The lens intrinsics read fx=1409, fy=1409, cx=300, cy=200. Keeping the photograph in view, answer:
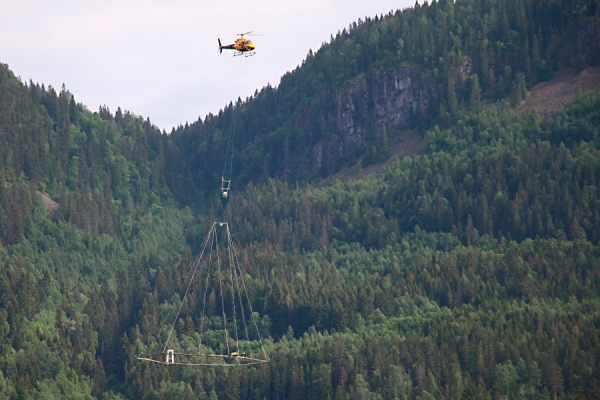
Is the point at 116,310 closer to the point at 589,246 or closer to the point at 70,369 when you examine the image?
the point at 70,369

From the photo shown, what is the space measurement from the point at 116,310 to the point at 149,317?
895 centimetres

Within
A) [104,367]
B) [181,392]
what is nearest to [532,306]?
[181,392]

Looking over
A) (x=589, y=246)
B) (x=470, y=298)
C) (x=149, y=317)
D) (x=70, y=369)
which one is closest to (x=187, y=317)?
(x=149, y=317)

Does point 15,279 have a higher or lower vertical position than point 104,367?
higher

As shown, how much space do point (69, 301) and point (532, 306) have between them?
67973 mm

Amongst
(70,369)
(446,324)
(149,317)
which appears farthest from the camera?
(149,317)

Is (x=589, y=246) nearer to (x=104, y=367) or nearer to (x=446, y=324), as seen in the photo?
(x=446, y=324)

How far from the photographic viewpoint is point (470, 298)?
180 m

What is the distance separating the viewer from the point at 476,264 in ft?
614

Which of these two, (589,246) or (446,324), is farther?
(589,246)

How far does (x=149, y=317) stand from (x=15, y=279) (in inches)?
789

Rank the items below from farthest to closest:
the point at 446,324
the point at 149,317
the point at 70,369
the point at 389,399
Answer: the point at 149,317, the point at 70,369, the point at 446,324, the point at 389,399

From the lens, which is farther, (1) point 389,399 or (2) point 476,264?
A: (2) point 476,264

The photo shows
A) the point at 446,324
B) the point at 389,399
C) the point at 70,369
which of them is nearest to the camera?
the point at 389,399
